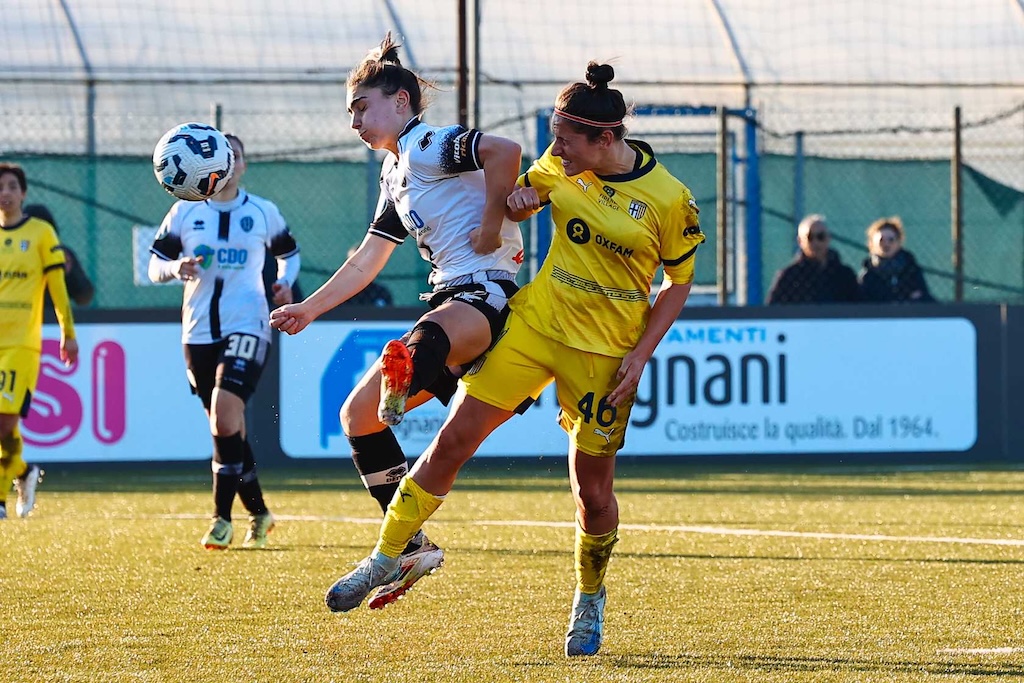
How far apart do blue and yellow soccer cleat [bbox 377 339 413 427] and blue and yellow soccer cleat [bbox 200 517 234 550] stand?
3.40 metres

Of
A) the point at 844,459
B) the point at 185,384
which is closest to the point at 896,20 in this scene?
the point at 844,459

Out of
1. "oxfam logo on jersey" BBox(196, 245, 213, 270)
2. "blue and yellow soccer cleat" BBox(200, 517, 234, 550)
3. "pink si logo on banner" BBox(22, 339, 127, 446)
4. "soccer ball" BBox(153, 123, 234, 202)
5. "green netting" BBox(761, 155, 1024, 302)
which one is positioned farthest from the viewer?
"green netting" BBox(761, 155, 1024, 302)

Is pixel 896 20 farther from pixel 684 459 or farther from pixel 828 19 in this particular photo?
pixel 684 459

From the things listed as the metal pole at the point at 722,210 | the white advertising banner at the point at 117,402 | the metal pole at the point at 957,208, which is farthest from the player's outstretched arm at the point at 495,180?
the metal pole at the point at 957,208

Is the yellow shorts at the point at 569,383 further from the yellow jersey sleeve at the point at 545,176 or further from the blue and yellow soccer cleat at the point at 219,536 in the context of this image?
the blue and yellow soccer cleat at the point at 219,536

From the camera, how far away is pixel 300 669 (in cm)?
532

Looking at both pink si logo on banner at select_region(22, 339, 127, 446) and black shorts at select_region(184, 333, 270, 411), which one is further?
pink si logo on banner at select_region(22, 339, 127, 446)

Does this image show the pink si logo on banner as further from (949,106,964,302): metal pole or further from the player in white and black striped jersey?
the player in white and black striped jersey

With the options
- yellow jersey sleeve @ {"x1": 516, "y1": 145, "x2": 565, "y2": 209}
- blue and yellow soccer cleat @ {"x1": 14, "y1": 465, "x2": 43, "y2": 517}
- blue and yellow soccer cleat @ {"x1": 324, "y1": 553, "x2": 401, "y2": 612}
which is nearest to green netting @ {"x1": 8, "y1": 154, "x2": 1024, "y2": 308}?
blue and yellow soccer cleat @ {"x1": 14, "y1": 465, "x2": 43, "y2": 517}

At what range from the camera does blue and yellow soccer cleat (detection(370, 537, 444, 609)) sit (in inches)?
219

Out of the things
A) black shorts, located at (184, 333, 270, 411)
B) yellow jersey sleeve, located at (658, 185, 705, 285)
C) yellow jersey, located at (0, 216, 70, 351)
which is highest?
yellow jersey sleeve, located at (658, 185, 705, 285)

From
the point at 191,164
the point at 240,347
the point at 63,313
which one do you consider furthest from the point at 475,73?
the point at 191,164

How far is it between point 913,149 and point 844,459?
2850 mm

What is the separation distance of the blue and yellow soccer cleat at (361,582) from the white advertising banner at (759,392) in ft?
26.5
